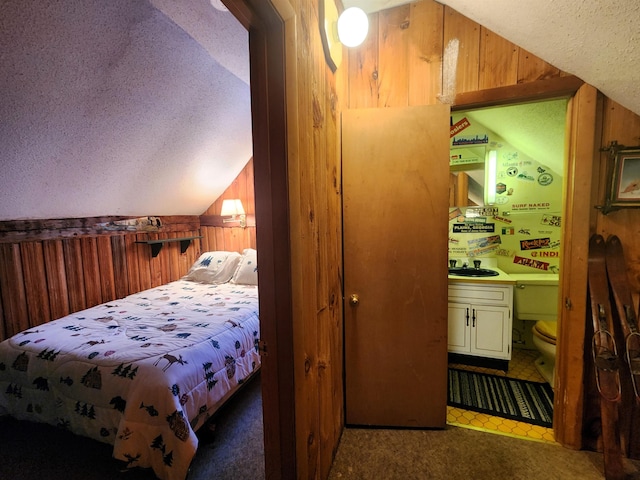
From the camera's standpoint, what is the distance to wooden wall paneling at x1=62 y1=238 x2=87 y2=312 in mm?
2590

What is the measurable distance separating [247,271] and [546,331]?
109 inches

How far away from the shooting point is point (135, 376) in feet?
4.73

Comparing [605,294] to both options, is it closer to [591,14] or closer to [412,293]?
[412,293]

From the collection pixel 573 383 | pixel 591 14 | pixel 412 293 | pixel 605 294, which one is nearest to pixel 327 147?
pixel 412 293

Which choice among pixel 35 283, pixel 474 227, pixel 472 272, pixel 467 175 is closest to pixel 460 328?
pixel 472 272

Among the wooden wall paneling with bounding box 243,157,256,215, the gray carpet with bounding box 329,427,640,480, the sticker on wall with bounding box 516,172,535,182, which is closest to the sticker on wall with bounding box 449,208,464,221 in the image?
the sticker on wall with bounding box 516,172,535,182

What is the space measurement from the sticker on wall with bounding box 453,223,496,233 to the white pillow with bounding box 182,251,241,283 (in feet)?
8.14

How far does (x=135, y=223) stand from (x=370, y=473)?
125 inches

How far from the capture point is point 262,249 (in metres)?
1.00

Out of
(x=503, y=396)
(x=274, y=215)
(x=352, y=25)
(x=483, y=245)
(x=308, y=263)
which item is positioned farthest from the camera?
(x=483, y=245)

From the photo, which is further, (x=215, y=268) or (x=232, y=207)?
(x=232, y=207)

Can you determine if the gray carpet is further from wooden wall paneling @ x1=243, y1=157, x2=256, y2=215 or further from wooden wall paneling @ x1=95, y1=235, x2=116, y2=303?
wooden wall paneling @ x1=243, y1=157, x2=256, y2=215

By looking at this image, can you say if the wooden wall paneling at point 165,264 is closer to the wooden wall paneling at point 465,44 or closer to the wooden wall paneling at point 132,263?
the wooden wall paneling at point 132,263

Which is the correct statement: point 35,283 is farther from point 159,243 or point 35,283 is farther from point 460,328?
point 460,328
